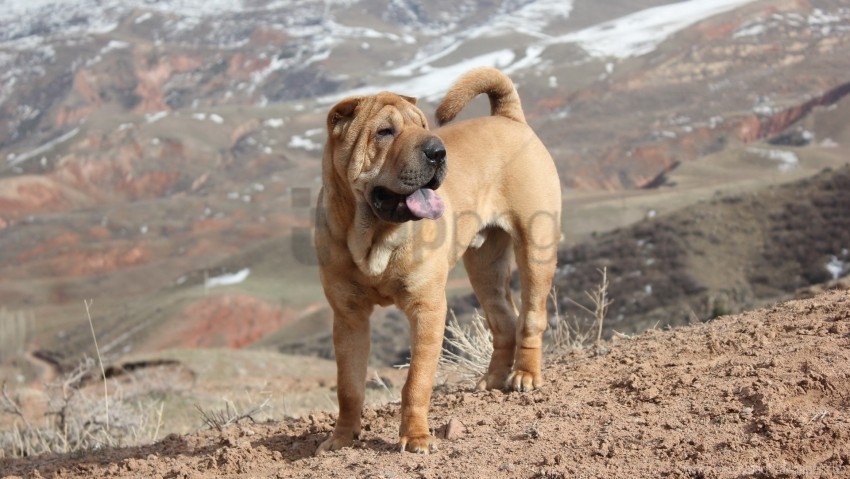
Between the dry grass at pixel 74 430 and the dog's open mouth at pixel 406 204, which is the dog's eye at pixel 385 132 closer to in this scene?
the dog's open mouth at pixel 406 204

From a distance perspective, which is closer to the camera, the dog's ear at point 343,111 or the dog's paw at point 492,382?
the dog's ear at point 343,111

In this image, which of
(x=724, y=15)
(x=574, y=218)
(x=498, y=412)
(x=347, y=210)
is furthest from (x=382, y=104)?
(x=724, y=15)

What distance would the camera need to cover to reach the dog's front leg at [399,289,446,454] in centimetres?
544

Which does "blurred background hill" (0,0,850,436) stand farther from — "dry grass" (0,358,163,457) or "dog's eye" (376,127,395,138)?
"dog's eye" (376,127,395,138)

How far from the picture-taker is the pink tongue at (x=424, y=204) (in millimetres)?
5242

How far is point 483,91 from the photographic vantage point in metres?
7.11

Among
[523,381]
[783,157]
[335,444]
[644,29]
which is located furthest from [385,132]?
[644,29]

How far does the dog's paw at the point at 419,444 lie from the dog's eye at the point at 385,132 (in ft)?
5.46

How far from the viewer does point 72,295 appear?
200 ft

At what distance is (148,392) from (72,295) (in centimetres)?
4817

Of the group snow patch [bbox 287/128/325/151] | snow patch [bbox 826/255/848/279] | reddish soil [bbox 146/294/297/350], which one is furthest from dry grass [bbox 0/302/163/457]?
snow patch [bbox 287/128/325/151]

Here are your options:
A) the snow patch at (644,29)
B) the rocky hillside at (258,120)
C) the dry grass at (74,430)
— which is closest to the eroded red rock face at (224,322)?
the rocky hillside at (258,120)

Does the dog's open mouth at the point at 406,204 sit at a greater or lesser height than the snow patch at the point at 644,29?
greater

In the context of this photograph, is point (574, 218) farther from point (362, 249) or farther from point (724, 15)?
point (724, 15)
